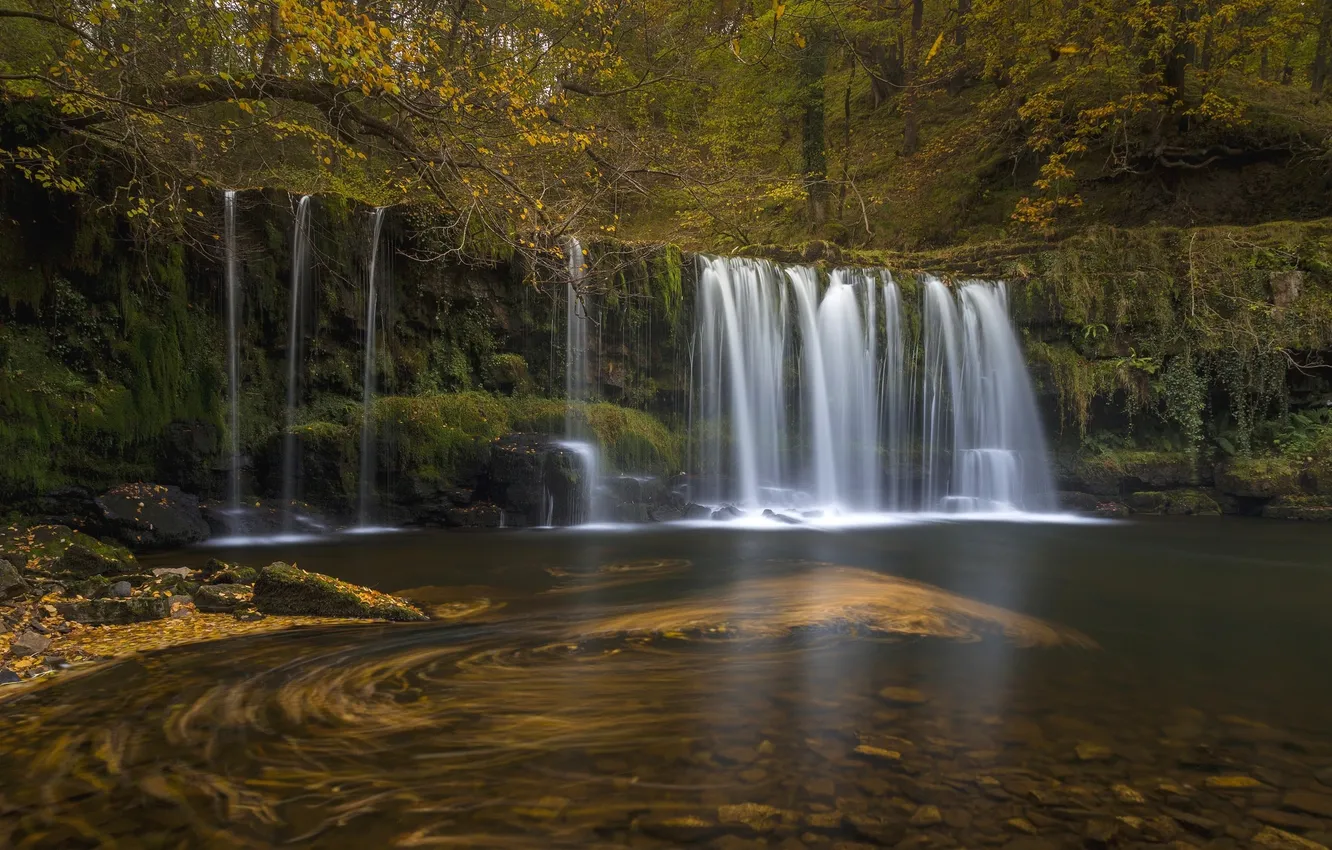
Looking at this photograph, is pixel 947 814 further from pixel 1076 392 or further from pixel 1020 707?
pixel 1076 392

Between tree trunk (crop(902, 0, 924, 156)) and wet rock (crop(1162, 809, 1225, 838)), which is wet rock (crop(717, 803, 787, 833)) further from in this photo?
tree trunk (crop(902, 0, 924, 156))

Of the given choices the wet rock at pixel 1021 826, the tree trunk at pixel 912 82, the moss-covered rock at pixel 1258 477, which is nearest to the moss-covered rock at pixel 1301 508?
the moss-covered rock at pixel 1258 477

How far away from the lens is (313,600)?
16.8 feet

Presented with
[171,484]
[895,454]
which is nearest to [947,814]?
[171,484]

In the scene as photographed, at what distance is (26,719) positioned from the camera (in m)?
3.19

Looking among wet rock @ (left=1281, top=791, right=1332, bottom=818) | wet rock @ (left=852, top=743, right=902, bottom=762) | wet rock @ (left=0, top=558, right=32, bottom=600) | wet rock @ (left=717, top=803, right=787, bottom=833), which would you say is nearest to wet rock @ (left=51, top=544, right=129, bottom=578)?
wet rock @ (left=0, top=558, right=32, bottom=600)

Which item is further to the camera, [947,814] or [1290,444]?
[1290,444]

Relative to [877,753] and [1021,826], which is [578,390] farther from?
[1021,826]

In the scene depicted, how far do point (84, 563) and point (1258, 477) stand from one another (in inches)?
630

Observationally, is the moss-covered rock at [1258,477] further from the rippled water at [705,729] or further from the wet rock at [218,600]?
the wet rock at [218,600]

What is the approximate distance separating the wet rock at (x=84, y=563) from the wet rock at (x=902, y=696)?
5.89m

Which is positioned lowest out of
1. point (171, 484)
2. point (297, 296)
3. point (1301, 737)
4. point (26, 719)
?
point (1301, 737)

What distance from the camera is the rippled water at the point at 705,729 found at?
251 centimetres

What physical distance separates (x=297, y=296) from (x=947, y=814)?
1055 centimetres
